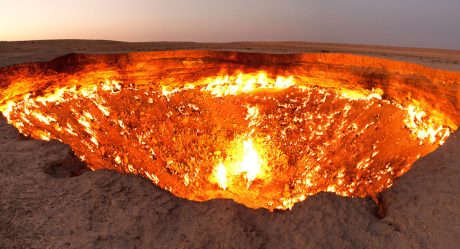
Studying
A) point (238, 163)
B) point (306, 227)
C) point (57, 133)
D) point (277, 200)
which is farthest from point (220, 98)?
point (306, 227)

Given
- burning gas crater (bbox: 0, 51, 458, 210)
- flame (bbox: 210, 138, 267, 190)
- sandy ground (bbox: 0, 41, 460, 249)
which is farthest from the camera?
flame (bbox: 210, 138, 267, 190)

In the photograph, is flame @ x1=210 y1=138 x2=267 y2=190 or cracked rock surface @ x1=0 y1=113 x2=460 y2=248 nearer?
cracked rock surface @ x1=0 y1=113 x2=460 y2=248

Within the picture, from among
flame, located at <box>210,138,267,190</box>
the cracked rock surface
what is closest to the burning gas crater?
flame, located at <box>210,138,267,190</box>

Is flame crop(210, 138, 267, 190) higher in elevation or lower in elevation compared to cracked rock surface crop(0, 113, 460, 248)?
lower

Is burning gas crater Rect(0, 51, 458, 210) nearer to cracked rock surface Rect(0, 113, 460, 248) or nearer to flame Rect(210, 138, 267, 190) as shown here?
flame Rect(210, 138, 267, 190)

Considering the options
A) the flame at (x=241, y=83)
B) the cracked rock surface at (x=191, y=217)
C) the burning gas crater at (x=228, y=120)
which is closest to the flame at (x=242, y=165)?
the burning gas crater at (x=228, y=120)
